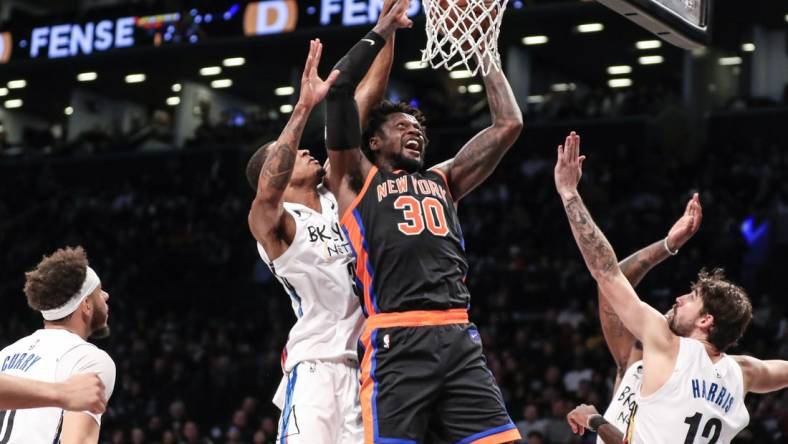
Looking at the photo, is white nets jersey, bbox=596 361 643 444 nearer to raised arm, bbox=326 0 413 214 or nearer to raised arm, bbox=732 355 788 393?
raised arm, bbox=732 355 788 393

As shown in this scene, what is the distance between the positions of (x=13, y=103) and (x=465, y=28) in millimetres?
28360

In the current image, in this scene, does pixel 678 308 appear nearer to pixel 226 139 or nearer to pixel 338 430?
pixel 338 430

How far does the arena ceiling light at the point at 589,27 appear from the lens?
2201cm

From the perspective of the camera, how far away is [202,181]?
949 inches

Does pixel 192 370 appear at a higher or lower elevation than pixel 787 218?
lower

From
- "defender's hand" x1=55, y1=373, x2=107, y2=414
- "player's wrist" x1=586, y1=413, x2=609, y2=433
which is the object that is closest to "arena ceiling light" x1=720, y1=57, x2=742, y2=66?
"player's wrist" x1=586, y1=413, x2=609, y2=433

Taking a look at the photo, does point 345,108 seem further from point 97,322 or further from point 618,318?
point 618,318

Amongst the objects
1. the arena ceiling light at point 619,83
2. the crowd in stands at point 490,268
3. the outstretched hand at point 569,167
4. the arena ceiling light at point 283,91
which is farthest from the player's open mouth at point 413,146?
the arena ceiling light at point 283,91

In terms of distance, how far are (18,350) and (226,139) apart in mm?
20830

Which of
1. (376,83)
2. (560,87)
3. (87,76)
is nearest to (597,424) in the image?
(376,83)

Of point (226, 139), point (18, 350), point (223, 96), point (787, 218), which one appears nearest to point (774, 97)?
point (787, 218)

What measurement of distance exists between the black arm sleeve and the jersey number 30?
351mm

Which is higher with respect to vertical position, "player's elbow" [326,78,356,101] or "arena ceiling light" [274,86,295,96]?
"arena ceiling light" [274,86,295,96]

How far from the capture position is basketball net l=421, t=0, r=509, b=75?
5.87 meters
